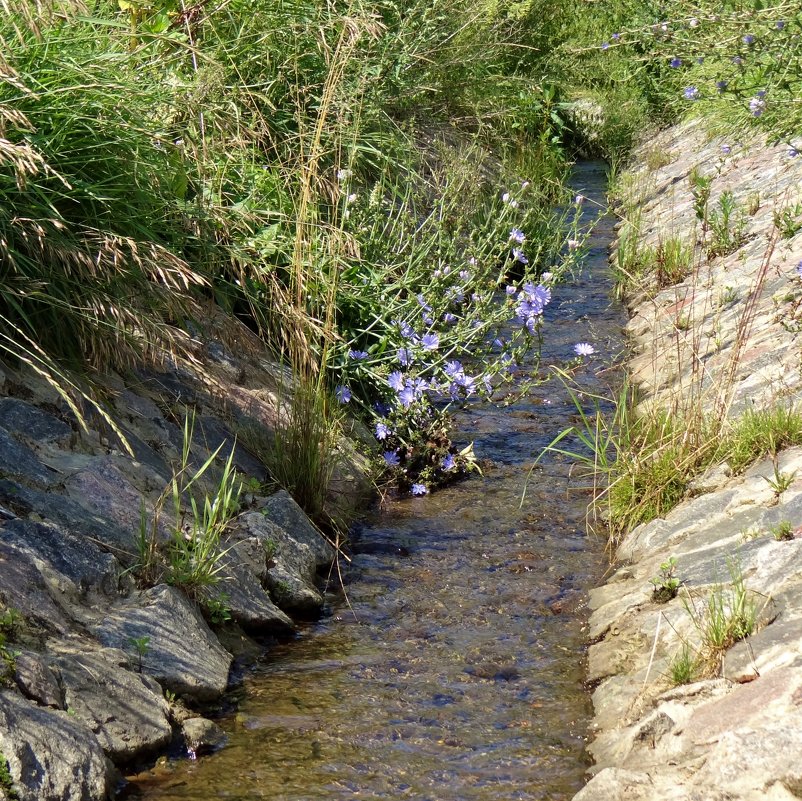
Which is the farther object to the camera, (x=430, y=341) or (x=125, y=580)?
(x=430, y=341)

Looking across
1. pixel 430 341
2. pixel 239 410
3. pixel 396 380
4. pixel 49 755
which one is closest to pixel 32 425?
pixel 239 410

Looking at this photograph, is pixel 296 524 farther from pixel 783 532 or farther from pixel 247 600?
pixel 783 532

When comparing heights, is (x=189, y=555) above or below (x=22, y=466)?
below

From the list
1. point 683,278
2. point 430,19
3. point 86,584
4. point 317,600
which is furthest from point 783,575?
point 430,19

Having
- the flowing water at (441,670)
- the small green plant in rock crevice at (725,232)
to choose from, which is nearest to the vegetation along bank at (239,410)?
the flowing water at (441,670)

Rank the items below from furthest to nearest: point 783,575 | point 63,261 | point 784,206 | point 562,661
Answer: point 784,206 → point 63,261 → point 562,661 → point 783,575

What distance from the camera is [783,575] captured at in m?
3.03

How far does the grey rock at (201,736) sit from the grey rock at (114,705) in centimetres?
7

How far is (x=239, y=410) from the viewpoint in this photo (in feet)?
14.2

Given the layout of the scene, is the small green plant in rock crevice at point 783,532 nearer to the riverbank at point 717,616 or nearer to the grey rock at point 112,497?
the riverbank at point 717,616

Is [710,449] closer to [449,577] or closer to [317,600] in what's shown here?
[449,577]

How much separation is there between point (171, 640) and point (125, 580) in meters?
0.24

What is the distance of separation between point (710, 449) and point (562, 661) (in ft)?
3.60

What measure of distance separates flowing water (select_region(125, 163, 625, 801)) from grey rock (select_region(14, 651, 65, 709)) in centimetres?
28
